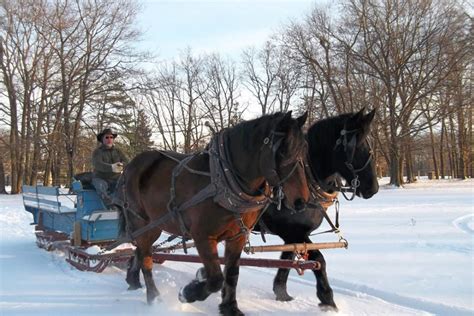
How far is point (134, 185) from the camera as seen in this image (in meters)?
5.41

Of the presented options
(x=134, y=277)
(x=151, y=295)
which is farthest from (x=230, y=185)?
(x=134, y=277)

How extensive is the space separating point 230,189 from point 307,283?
100 inches

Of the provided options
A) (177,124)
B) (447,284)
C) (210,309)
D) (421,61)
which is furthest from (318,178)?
(177,124)

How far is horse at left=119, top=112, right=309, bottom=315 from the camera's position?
3793 mm

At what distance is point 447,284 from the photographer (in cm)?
552

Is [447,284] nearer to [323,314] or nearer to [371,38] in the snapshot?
[323,314]

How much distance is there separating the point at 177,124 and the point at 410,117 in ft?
70.3

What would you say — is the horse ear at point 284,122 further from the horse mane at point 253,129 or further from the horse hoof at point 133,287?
the horse hoof at point 133,287

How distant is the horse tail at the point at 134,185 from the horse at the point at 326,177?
1372 millimetres

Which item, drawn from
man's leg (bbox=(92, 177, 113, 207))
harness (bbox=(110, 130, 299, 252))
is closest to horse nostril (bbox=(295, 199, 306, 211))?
harness (bbox=(110, 130, 299, 252))

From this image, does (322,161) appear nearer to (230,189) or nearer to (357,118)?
(357,118)

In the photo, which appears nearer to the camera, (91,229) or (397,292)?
(397,292)

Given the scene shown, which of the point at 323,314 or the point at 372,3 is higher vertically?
the point at 372,3

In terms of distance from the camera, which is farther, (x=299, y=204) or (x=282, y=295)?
(x=282, y=295)
